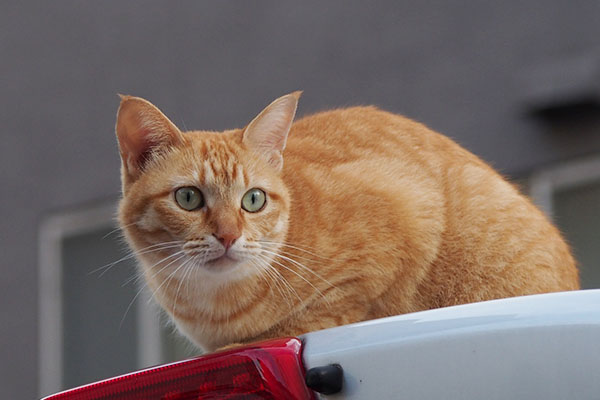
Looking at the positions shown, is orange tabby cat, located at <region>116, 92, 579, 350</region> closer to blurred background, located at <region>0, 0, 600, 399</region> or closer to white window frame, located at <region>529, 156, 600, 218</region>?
blurred background, located at <region>0, 0, 600, 399</region>

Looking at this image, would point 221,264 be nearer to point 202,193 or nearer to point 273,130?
point 202,193

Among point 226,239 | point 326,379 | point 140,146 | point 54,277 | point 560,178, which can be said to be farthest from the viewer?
point 54,277

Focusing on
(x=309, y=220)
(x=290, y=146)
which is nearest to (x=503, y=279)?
(x=309, y=220)

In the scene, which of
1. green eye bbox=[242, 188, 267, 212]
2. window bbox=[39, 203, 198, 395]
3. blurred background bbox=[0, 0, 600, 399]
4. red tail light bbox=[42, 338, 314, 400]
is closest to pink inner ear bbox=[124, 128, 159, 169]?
green eye bbox=[242, 188, 267, 212]

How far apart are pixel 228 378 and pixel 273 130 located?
4.60ft

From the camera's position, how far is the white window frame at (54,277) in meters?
7.93

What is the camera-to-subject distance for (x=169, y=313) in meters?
2.91

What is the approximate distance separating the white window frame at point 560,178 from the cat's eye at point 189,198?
377 centimetres

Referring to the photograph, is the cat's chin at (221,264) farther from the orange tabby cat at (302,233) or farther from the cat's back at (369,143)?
the cat's back at (369,143)

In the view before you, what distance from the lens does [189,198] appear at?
267 cm

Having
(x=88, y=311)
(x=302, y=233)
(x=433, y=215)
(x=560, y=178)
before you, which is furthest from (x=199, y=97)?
(x=433, y=215)

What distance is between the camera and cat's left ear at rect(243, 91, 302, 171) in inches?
109

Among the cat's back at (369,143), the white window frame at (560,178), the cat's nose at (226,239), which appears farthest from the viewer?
the white window frame at (560,178)

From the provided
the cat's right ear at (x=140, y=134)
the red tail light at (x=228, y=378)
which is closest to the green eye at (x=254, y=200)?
the cat's right ear at (x=140, y=134)
